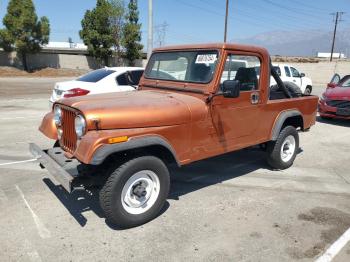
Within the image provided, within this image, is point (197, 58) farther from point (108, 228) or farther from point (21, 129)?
point (21, 129)

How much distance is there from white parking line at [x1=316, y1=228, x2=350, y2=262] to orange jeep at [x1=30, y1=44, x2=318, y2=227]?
5.80 ft

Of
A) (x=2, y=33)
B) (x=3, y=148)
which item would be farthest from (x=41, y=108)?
(x=2, y=33)

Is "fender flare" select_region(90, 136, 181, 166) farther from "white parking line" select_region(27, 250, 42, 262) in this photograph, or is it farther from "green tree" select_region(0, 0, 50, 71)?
"green tree" select_region(0, 0, 50, 71)

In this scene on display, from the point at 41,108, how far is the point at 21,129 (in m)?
4.10

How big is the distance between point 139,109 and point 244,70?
6.29 feet

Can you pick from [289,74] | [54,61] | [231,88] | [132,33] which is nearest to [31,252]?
[231,88]

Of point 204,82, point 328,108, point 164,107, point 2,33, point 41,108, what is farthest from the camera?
point 2,33

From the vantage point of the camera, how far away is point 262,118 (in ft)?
18.0

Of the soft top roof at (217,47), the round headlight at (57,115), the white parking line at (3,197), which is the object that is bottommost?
the white parking line at (3,197)

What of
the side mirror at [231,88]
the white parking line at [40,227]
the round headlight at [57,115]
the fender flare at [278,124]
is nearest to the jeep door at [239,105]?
the side mirror at [231,88]

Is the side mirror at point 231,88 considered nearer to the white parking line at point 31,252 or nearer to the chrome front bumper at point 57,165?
the chrome front bumper at point 57,165

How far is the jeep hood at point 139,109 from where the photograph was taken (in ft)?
12.6

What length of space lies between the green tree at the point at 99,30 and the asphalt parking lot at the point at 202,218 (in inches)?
1398

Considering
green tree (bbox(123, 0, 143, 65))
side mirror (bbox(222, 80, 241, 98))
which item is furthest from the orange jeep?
green tree (bbox(123, 0, 143, 65))
